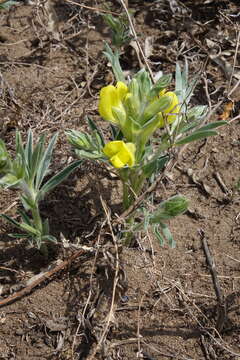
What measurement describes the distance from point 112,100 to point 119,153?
276 millimetres

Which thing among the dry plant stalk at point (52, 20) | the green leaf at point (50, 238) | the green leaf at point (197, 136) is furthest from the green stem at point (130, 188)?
the dry plant stalk at point (52, 20)

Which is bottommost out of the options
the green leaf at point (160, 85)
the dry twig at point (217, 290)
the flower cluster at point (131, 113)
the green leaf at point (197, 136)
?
the dry twig at point (217, 290)

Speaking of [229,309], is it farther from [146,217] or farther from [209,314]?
[146,217]

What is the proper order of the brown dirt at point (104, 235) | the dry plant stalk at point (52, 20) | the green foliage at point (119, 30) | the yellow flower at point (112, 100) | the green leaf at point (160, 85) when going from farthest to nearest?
the dry plant stalk at point (52, 20)
the green foliage at point (119, 30)
the brown dirt at point (104, 235)
the yellow flower at point (112, 100)
the green leaf at point (160, 85)

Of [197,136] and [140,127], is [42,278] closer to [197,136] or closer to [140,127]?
[140,127]

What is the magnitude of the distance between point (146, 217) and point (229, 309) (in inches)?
29.8

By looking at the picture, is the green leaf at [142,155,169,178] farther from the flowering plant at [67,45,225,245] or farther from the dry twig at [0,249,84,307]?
the dry twig at [0,249,84,307]

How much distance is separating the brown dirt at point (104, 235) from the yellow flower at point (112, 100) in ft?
1.59

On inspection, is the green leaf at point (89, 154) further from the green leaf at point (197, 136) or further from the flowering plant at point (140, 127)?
the green leaf at point (197, 136)

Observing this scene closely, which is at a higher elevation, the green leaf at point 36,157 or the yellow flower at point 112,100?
the yellow flower at point 112,100

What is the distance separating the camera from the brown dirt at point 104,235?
230cm

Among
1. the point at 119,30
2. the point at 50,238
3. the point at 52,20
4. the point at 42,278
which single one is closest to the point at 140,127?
the point at 50,238

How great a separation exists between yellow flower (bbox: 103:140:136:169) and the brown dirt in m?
0.42

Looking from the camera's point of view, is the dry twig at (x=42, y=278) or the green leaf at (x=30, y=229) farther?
the dry twig at (x=42, y=278)
